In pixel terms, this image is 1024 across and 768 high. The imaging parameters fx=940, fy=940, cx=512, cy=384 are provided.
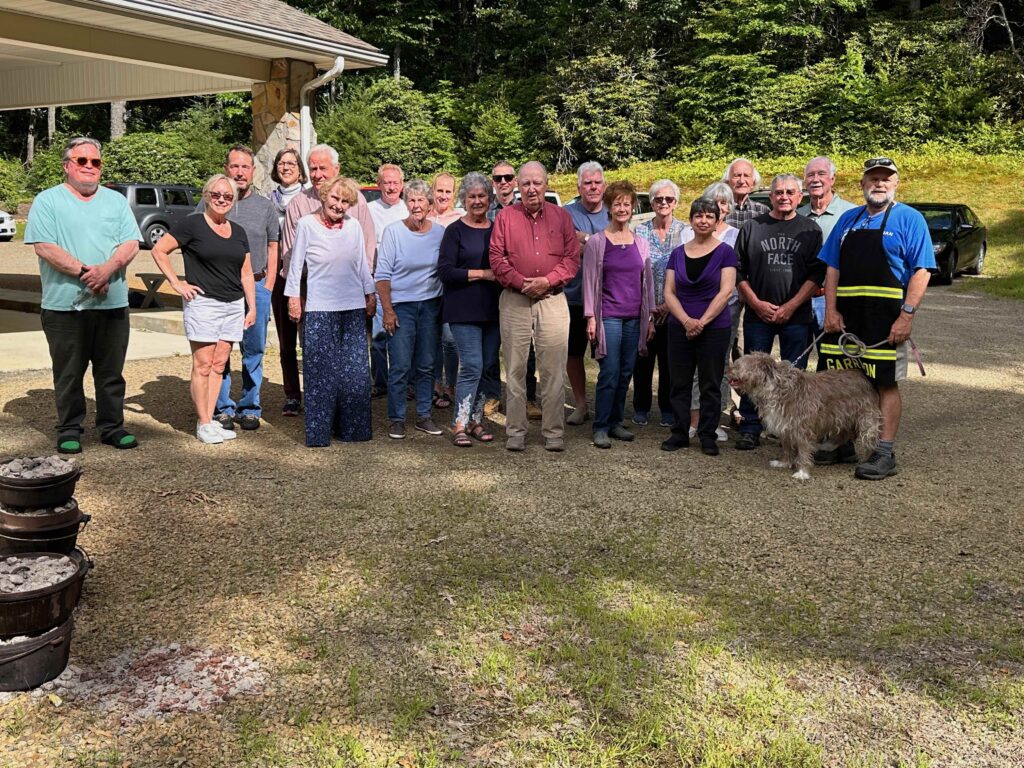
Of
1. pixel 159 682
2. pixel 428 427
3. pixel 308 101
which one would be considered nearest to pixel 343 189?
pixel 428 427

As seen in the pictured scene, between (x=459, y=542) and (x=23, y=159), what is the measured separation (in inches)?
1817

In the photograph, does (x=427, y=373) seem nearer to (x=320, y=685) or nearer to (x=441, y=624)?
(x=441, y=624)

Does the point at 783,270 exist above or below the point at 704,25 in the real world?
below

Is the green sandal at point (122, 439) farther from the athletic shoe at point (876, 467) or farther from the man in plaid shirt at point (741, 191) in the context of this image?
the athletic shoe at point (876, 467)

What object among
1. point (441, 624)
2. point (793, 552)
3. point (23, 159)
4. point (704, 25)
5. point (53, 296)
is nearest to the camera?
point (441, 624)

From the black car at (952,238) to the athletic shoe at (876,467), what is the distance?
38.5ft

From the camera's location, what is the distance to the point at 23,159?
4341 cm

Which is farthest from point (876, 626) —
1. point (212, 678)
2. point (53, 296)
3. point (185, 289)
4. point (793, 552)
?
point (53, 296)

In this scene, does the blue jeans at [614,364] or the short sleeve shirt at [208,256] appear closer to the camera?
the short sleeve shirt at [208,256]

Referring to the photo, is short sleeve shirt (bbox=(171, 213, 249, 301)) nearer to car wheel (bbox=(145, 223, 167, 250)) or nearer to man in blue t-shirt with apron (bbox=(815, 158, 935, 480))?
man in blue t-shirt with apron (bbox=(815, 158, 935, 480))

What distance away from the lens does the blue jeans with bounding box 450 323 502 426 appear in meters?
6.24

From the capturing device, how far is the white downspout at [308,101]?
9.91 m

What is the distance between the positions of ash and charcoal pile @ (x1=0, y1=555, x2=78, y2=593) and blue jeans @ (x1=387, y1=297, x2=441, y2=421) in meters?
3.17

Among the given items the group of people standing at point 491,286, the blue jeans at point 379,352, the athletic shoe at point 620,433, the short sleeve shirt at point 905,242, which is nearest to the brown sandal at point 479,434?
the group of people standing at point 491,286
